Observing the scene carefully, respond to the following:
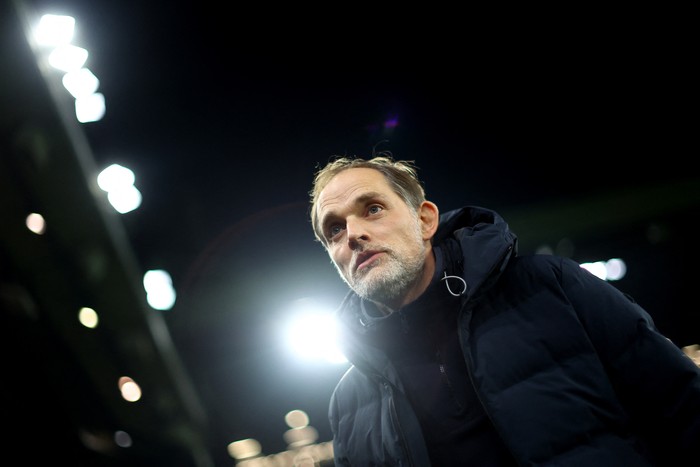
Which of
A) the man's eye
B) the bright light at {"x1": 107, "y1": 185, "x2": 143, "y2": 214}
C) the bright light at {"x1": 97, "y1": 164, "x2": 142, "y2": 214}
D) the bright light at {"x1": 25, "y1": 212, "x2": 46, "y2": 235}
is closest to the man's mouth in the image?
the man's eye

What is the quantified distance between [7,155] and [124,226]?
85.7 inches

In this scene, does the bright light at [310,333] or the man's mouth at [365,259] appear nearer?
the man's mouth at [365,259]

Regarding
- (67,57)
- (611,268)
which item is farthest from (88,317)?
(611,268)

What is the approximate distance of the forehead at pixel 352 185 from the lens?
179cm

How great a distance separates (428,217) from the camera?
1.92 meters

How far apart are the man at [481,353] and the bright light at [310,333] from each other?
6930 millimetres

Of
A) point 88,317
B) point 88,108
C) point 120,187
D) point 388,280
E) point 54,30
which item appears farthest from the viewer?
point 88,317

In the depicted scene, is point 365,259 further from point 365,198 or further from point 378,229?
point 365,198

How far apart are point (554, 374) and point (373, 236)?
771 millimetres

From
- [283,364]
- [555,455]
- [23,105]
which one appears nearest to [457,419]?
[555,455]

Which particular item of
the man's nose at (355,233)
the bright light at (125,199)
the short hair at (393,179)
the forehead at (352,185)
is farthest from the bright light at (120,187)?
the man's nose at (355,233)

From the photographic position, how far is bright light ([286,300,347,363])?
873 centimetres

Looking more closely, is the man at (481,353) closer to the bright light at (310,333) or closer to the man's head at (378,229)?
the man's head at (378,229)

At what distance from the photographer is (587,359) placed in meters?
1.26
